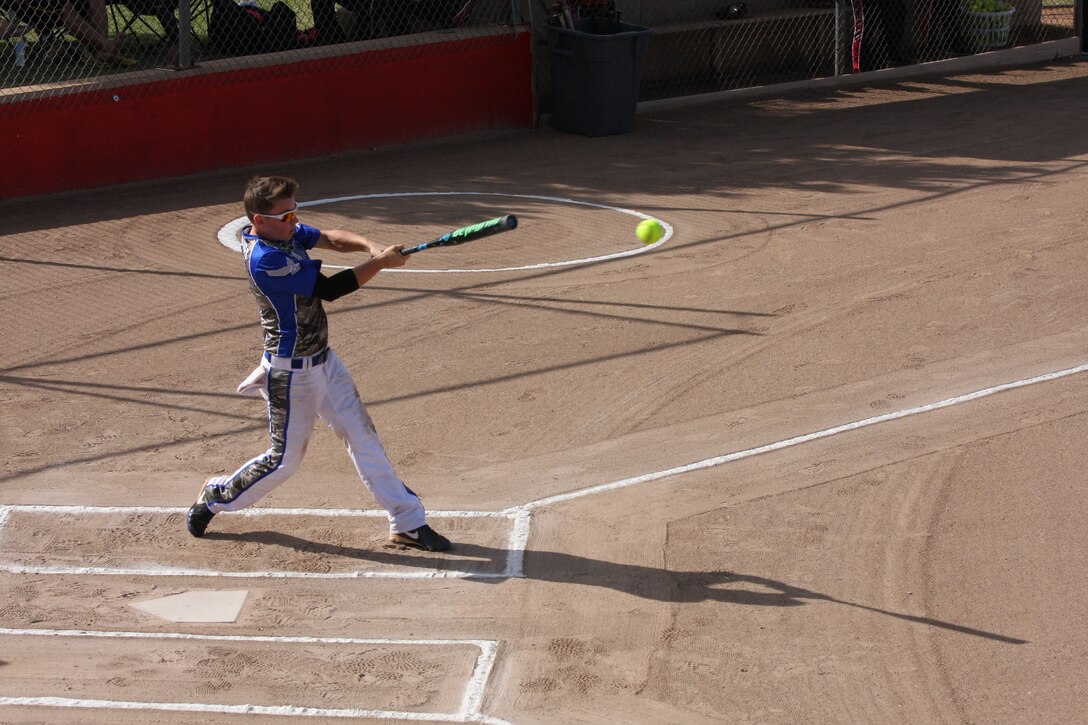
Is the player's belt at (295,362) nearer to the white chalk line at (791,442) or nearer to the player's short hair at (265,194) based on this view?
the player's short hair at (265,194)

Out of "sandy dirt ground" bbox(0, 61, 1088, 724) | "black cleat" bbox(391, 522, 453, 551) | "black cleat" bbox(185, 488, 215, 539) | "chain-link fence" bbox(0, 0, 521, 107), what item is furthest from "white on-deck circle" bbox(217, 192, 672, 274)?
"black cleat" bbox(391, 522, 453, 551)

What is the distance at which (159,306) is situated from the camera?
9898 mm

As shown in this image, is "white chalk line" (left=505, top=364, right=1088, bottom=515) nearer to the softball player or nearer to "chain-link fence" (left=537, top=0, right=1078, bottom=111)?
the softball player

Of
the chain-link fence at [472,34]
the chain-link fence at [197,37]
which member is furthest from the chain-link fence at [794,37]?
the chain-link fence at [197,37]

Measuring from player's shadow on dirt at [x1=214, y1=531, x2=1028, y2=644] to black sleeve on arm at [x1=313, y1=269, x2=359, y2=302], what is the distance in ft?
4.75

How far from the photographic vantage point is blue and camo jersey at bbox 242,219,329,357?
227 inches

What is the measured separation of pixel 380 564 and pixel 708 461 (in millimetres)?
2099

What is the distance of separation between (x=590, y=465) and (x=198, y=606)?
243 centimetres

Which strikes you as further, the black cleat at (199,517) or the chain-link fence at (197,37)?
the chain-link fence at (197,37)

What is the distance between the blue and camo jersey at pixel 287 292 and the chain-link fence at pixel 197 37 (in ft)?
27.1

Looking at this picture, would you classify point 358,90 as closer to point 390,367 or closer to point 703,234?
point 703,234

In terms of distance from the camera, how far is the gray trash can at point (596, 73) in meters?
15.0

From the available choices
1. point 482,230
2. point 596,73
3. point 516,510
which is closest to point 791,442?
point 516,510

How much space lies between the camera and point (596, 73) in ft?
49.6
